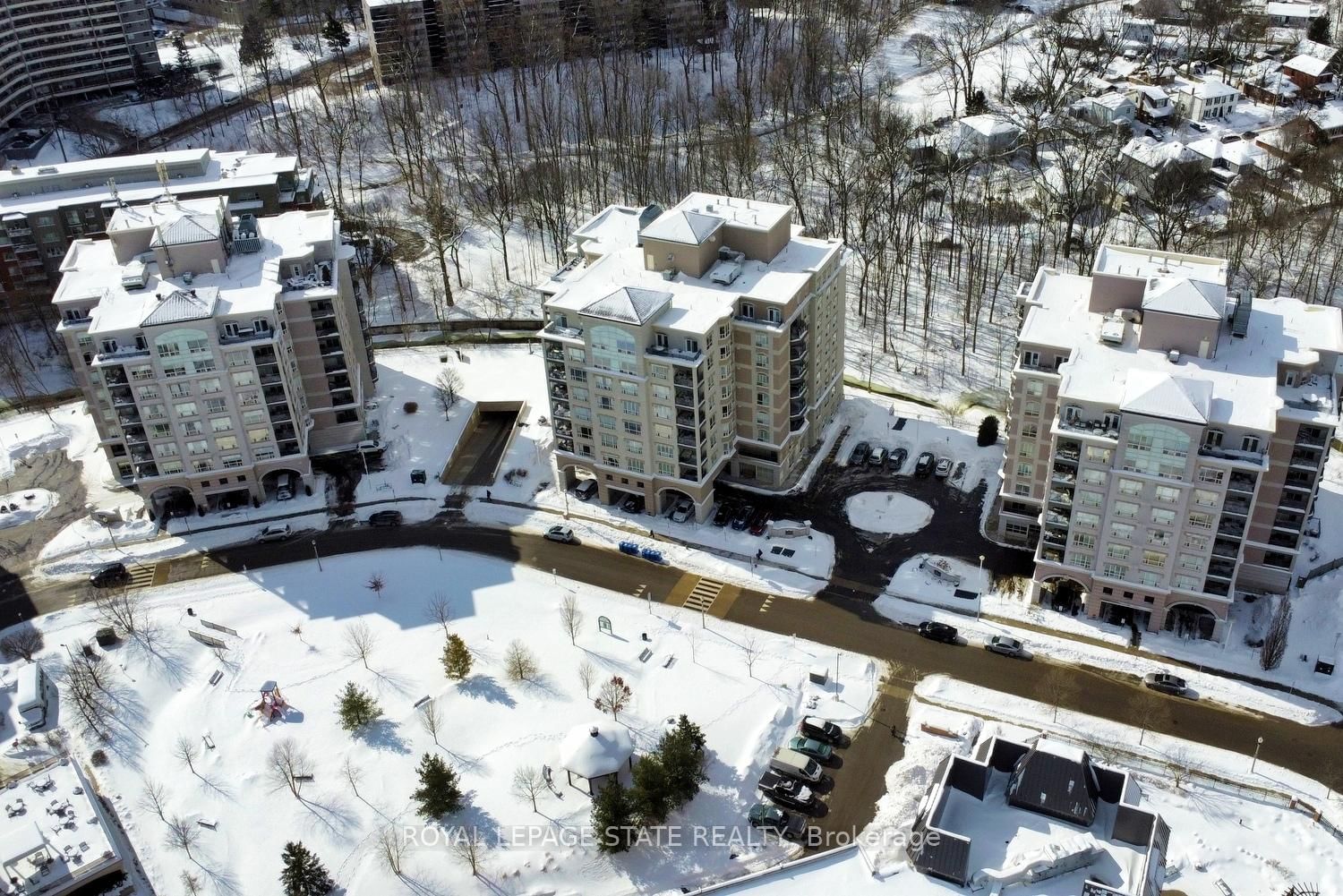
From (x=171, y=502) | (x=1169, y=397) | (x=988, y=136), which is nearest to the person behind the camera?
(x=1169, y=397)

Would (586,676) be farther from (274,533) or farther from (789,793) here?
(274,533)

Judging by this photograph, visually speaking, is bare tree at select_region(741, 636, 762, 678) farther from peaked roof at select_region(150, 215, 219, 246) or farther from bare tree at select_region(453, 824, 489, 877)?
peaked roof at select_region(150, 215, 219, 246)

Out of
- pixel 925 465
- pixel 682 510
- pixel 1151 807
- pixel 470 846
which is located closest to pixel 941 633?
pixel 1151 807

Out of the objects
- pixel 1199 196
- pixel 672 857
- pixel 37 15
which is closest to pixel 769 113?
pixel 1199 196

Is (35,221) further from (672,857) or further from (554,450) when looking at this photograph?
(672,857)

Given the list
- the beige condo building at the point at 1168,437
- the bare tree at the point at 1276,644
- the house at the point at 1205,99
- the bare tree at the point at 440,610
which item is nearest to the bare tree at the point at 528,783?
the bare tree at the point at 440,610
